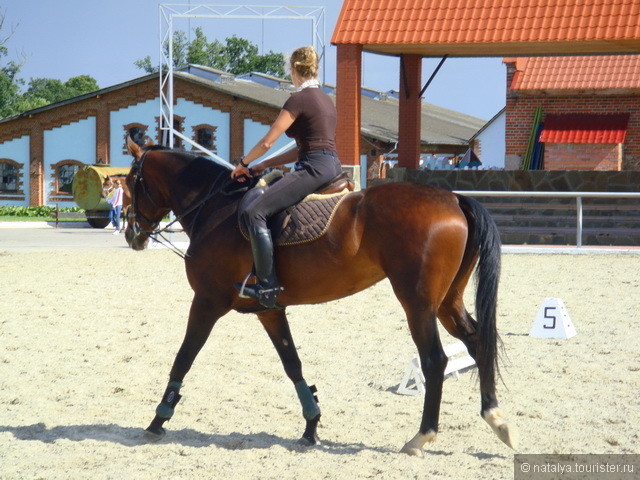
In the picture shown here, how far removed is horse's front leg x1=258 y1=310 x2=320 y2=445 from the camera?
562 centimetres

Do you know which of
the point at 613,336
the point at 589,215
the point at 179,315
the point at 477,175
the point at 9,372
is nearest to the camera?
the point at 9,372

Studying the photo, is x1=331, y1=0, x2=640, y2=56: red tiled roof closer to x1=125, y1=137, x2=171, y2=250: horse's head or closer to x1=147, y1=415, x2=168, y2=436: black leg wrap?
x1=125, y1=137, x2=171, y2=250: horse's head

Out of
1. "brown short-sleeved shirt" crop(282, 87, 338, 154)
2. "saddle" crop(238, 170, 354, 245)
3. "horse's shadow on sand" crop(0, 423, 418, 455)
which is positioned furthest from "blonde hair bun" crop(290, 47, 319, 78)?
"horse's shadow on sand" crop(0, 423, 418, 455)

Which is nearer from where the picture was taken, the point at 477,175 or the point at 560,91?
the point at 477,175

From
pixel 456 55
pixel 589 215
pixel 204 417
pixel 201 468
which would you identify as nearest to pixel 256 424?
pixel 204 417

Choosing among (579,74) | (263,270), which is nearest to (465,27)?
(579,74)

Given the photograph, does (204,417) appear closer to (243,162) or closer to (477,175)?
(243,162)

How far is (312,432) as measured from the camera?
5.55m

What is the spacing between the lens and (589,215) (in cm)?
1808

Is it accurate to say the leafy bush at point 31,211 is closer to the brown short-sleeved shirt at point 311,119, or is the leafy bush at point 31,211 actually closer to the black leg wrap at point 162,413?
the black leg wrap at point 162,413

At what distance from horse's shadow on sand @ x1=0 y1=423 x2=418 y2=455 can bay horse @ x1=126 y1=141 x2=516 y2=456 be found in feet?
0.42

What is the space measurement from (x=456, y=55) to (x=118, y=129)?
24545mm

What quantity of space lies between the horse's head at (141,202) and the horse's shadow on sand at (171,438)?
4.68ft

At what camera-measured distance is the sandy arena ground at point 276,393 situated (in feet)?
16.6
